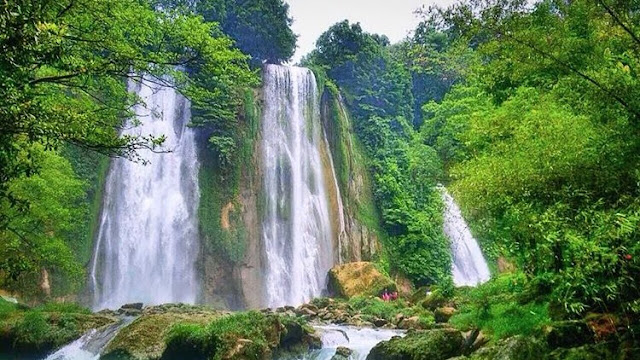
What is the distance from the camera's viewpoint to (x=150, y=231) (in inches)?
875

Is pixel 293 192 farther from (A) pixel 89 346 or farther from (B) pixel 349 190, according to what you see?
(A) pixel 89 346

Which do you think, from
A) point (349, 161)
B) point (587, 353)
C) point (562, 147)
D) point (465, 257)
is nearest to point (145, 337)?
point (587, 353)

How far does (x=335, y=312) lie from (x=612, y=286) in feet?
46.3

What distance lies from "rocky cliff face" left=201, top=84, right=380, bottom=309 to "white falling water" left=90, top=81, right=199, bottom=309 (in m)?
0.99

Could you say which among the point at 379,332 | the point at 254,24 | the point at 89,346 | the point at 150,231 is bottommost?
the point at 379,332

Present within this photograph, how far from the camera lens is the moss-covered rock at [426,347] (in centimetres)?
827

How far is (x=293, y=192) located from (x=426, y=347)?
17.2 m

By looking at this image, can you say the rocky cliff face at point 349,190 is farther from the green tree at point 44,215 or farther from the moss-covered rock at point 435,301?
the green tree at point 44,215

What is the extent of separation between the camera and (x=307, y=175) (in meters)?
26.0

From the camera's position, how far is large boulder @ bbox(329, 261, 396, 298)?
21.0m

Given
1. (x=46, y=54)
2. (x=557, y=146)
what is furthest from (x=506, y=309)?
(x=46, y=54)

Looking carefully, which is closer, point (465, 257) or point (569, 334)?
point (569, 334)

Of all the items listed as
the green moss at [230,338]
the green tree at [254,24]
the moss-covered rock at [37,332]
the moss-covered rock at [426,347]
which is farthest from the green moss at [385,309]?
the green tree at [254,24]

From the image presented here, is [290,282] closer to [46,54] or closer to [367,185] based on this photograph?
[367,185]
